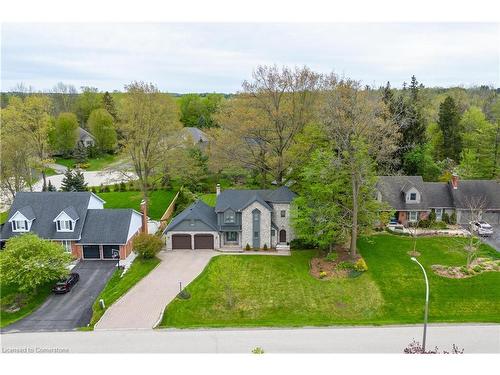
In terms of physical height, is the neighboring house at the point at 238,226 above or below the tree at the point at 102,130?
below

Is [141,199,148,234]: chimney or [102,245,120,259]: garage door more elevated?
[141,199,148,234]: chimney

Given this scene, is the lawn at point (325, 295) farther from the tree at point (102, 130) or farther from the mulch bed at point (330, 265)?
the tree at point (102, 130)

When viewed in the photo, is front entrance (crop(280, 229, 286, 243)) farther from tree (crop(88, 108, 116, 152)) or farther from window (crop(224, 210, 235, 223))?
tree (crop(88, 108, 116, 152))

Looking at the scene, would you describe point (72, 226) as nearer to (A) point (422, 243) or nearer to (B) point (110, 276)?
(B) point (110, 276)

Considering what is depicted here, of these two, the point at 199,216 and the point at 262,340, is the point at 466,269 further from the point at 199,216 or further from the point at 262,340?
the point at 199,216

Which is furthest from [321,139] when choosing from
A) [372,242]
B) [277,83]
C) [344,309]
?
[344,309]

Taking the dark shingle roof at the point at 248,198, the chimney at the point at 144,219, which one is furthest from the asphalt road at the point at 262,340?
the chimney at the point at 144,219

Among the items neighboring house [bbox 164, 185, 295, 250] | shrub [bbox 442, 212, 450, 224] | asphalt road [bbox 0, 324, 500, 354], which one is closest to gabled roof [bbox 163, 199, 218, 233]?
neighboring house [bbox 164, 185, 295, 250]
